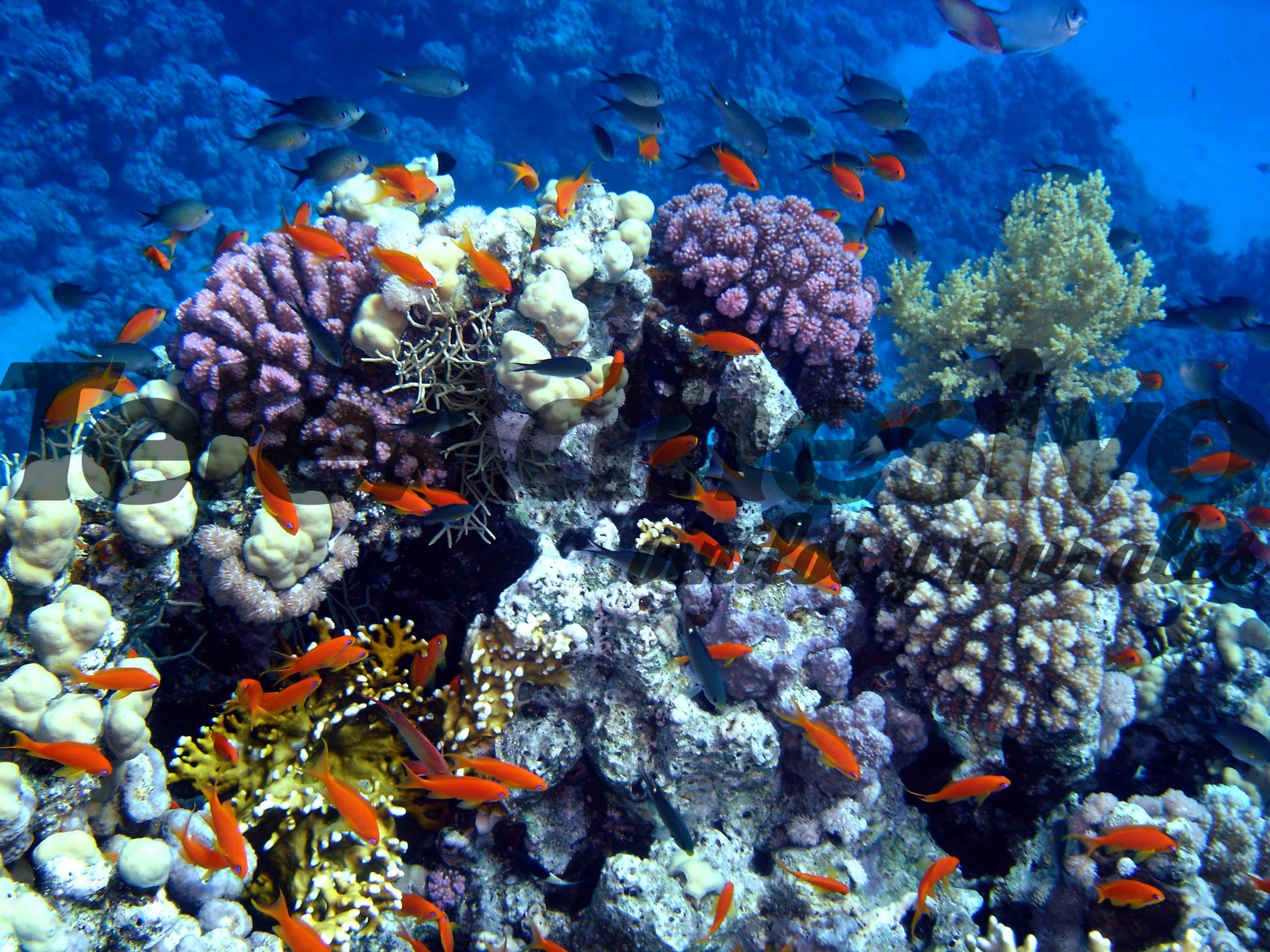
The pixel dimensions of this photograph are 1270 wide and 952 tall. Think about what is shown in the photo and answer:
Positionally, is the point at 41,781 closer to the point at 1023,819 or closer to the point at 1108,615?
the point at 1023,819

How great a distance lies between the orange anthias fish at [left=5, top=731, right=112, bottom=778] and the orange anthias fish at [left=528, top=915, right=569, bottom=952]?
195cm

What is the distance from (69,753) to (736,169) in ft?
17.6

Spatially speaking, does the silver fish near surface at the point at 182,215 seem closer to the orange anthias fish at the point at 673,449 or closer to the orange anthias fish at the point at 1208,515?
the orange anthias fish at the point at 673,449

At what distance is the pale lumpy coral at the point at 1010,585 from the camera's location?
136 inches

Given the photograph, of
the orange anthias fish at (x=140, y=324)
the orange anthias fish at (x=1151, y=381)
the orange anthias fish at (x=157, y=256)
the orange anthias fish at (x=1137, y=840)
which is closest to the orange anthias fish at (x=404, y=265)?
the orange anthias fish at (x=140, y=324)

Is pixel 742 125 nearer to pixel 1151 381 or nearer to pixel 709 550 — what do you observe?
pixel 709 550

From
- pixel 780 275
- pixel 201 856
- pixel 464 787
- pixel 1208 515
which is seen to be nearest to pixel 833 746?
pixel 464 787

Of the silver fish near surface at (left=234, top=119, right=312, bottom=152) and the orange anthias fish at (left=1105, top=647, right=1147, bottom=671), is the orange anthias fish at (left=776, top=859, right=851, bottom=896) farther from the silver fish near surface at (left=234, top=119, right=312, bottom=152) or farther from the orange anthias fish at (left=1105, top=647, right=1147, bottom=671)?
the silver fish near surface at (left=234, top=119, right=312, bottom=152)

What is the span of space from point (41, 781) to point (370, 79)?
2464 cm

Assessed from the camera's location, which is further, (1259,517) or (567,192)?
(1259,517)

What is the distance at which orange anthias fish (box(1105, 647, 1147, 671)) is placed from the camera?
3.77 m

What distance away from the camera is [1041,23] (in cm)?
551

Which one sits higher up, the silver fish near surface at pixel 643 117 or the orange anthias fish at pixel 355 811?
the silver fish near surface at pixel 643 117

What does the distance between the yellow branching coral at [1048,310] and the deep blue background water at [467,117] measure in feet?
43.7
